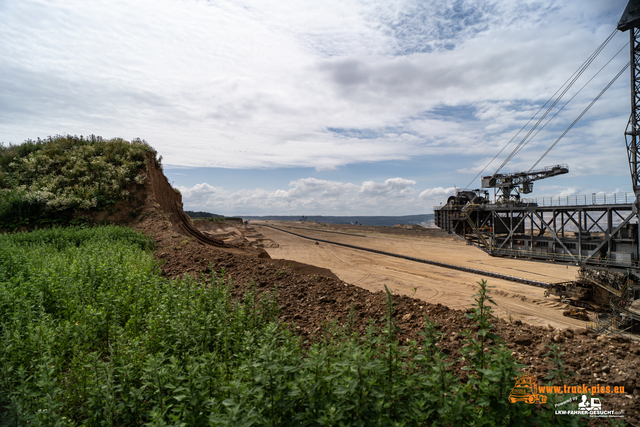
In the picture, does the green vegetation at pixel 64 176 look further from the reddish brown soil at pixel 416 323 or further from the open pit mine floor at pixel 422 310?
the reddish brown soil at pixel 416 323

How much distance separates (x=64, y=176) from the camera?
2156cm

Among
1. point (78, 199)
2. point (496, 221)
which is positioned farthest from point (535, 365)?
point (496, 221)

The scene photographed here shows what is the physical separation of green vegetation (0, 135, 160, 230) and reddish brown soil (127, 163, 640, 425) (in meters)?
11.0

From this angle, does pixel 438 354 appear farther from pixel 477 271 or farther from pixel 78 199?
pixel 477 271

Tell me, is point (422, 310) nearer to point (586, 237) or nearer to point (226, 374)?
point (226, 374)

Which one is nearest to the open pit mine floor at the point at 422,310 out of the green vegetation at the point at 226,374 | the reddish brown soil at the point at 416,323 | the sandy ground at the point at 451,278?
the reddish brown soil at the point at 416,323

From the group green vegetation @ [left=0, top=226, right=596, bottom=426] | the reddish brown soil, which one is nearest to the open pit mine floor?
the reddish brown soil

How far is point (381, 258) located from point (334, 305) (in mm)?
33811

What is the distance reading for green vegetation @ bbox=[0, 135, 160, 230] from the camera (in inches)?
728

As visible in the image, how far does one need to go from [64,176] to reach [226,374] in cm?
2560

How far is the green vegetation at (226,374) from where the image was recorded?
278 cm

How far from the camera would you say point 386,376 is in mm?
3447

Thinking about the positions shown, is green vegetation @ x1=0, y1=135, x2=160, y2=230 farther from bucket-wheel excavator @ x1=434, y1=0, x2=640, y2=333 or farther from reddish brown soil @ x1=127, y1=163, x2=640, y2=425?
bucket-wheel excavator @ x1=434, y1=0, x2=640, y2=333

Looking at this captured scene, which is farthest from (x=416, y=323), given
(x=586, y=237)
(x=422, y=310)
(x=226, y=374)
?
(x=586, y=237)
